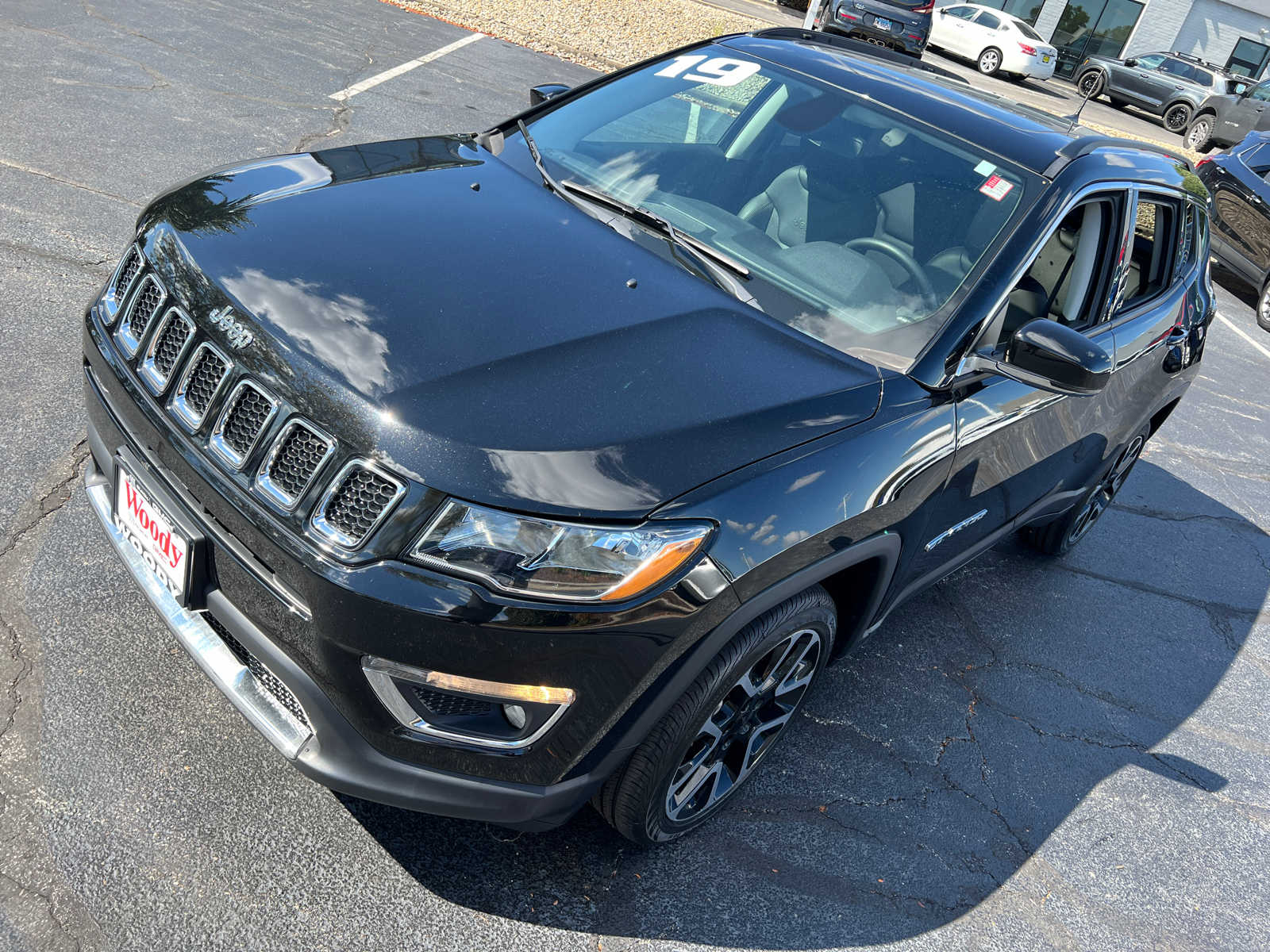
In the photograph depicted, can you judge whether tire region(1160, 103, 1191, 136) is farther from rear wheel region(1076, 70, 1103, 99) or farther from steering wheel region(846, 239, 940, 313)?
steering wheel region(846, 239, 940, 313)

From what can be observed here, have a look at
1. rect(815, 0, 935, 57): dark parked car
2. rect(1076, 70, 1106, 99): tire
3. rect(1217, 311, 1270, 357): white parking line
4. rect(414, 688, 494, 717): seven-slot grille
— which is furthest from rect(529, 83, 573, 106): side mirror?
rect(1076, 70, 1106, 99): tire

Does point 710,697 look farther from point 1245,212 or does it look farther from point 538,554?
point 1245,212

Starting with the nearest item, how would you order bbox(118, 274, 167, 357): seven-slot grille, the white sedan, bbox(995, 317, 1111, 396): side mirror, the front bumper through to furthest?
the front bumper < bbox(118, 274, 167, 357): seven-slot grille < bbox(995, 317, 1111, 396): side mirror < the white sedan

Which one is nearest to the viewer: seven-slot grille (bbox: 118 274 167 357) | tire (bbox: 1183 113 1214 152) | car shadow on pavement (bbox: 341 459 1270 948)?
seven-slot grille (bbox: 118 274 167 357)

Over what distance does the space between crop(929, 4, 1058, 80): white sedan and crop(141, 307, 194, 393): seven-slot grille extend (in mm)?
24503

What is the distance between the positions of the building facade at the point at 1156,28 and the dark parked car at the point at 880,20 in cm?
1396

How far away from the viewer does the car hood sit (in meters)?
1.97

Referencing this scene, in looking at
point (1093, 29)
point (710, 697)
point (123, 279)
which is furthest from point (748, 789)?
point (1093, 29)

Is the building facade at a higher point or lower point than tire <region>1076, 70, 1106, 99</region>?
higher

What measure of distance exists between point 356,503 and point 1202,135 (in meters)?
23.0

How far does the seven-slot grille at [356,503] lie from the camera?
1925 mm

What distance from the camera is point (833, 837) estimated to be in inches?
112

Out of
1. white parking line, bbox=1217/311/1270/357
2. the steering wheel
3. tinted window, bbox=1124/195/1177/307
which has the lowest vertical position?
white parking line, bbox=1217/311/1270/357

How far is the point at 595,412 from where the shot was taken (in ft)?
6.90
